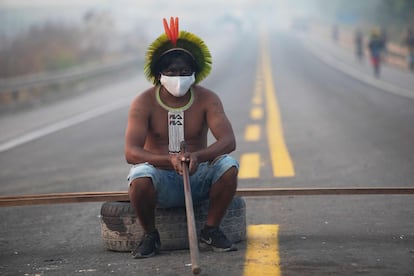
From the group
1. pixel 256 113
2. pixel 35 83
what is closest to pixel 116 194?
pixel 256 113

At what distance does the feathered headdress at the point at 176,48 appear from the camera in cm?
632

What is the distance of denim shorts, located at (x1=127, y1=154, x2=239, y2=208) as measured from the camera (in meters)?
6.04

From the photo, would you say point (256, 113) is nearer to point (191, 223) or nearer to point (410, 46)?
point (191, 223)

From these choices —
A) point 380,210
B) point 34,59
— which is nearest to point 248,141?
point 380,210

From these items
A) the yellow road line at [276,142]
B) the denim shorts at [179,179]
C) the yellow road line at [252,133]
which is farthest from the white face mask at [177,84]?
the yellow road line at [252,133]

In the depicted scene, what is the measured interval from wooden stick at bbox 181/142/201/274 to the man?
5 centimetres

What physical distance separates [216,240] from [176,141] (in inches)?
30.3

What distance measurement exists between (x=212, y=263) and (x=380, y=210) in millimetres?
2539

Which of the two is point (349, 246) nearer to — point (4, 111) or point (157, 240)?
point (157, 240)

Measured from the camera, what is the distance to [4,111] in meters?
22.5

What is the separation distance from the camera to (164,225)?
624 cm

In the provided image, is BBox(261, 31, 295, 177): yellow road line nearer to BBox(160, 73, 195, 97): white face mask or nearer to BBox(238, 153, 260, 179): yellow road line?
BBox(238, 153, 260, 179): yellow road line

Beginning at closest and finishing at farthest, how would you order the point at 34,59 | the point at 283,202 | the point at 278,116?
the point at 283,202
the point at 278,116
the point at 34,59

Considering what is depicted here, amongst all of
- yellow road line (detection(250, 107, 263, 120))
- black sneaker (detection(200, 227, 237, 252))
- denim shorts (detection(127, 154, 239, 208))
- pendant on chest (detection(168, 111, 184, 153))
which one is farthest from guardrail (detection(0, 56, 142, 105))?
black sneaker (detection(200, 227, 237, 252))
